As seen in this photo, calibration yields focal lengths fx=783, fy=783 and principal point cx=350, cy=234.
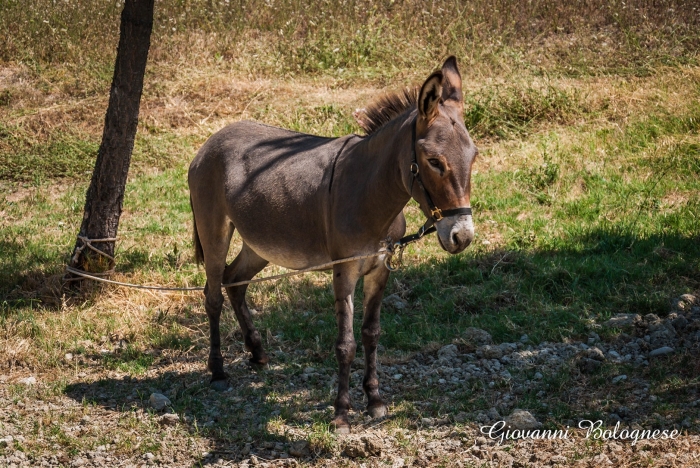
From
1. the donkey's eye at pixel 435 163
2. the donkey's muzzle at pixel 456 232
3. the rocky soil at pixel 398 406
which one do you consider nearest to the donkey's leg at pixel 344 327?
the rocky soil at pixel 398 406

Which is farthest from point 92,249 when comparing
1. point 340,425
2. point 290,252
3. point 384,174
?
point 384,174

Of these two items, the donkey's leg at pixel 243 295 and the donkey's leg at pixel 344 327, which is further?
the donkey's leg at pixel 243 295

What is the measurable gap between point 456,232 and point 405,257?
3.67m

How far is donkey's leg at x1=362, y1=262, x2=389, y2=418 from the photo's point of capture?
5.28 meters

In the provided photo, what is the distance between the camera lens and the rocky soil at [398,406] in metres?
4.75

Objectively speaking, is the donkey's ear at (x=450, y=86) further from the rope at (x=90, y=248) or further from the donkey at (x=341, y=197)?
the rope at (x=90, y=248)

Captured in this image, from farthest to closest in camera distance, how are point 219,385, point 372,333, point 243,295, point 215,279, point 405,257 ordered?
point 405,257 → point 243,295 → point 215,279 → point 219,385 → point 372,333

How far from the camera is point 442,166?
14.6 ft

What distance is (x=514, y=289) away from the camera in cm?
701

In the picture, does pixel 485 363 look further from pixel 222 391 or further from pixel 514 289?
pixel 222 391

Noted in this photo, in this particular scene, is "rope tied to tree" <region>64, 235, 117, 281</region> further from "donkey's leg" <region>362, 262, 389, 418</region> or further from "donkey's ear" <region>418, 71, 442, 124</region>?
"donkey's ear" <region>418, 71, 442, 124</region>

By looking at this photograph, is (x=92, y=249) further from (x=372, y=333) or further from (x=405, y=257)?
(x=372, y=333)

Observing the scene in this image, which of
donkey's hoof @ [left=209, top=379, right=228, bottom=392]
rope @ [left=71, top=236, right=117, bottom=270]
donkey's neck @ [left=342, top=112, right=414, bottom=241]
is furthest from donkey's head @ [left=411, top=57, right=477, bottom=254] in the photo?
rope @ [left=71, top=236, right=117, bottom=270]

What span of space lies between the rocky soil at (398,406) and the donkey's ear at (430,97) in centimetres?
198
